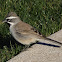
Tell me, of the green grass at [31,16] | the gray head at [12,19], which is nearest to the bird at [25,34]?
the gray head at [12,19]

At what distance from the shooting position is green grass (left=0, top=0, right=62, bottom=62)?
729cm

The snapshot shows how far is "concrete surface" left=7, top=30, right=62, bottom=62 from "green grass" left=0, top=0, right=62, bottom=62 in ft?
2.17

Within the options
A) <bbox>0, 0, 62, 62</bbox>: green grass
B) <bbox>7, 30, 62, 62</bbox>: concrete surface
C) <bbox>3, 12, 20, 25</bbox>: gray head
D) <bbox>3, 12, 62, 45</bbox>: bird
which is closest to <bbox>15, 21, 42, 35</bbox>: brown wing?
<bbox>3, 12, 62, 45</bbox>: bird

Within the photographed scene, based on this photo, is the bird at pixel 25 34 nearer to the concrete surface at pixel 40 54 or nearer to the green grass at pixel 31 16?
the concrete surface at pixel 40 54

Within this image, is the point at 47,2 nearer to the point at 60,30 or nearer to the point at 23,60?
the point at 60,30

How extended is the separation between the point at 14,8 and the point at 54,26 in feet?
7.25

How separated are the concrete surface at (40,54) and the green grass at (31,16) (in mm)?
661

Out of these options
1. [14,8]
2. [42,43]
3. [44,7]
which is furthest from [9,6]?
[42,43]

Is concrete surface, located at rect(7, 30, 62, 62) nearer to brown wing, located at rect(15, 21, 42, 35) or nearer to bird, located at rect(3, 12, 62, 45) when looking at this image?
bird, located at rect(3, 12, 62, 45)

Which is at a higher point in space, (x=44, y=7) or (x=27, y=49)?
(x=44, y=7)

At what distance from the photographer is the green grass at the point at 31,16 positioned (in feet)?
23.9

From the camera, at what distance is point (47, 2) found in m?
10.0

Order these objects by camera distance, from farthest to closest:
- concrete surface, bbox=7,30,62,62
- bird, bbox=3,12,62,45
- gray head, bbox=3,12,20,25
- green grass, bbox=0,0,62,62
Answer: green grass, bbox=0,0,62,62
gray head, bbox=3,12,20,25
bird, bbox=3,12,62,45
concrete surface, bbox=7,30,62,62

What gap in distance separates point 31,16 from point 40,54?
3142 millimetres
